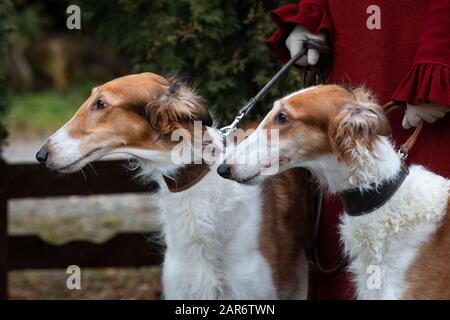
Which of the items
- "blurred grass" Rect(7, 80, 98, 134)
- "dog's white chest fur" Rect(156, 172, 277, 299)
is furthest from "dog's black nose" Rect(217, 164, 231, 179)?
"blurred grass" Rect(7, 80, 98, 134)

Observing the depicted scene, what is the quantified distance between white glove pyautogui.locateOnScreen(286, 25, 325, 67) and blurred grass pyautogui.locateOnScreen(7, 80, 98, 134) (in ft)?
34.6

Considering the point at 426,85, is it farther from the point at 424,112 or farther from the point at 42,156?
the point at 42,156

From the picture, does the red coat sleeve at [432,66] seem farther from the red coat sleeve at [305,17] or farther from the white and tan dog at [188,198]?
the white and tan dog at [188,198]

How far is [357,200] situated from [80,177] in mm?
2854

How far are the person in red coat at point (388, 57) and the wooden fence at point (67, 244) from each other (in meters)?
1.79

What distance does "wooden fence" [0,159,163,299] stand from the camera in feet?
18.1

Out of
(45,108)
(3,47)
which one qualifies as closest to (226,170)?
(3,47)

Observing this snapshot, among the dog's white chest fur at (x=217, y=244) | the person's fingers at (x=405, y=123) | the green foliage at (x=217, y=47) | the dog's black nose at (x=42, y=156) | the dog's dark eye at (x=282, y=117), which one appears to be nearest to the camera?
the dog's dark eye at (x=282, y=117)

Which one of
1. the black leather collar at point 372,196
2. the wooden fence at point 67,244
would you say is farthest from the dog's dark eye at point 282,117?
the wooden fence at point 67,244

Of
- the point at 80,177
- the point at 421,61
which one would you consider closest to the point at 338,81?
the point at 421,61

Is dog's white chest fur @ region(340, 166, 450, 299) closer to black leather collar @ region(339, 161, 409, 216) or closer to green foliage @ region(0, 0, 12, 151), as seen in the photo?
black leather collar @ region(339, 161, 409, 216)

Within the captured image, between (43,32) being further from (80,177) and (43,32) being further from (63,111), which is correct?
(80,177)

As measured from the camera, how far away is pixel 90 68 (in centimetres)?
1866

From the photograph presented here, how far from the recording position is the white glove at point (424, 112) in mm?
3447
